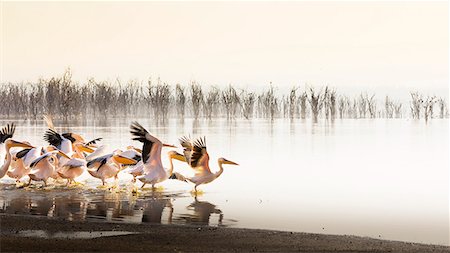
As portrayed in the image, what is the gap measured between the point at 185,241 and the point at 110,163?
4459 mm

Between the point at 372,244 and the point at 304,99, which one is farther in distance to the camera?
the point at 304,99

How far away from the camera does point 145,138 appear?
9.41 meters

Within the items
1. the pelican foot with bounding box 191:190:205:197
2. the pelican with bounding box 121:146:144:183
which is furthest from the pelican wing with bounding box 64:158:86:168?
the pelican foot with bounding box 191:190:205:197

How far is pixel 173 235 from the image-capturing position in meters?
6.21

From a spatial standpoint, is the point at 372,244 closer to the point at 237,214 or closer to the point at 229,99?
the point at 237,214

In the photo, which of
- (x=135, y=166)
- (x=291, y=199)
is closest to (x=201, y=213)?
(x=291, y=199)

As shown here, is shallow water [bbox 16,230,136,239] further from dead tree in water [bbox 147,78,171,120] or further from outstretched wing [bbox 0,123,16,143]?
dead tree in water [bbox 147,78,171,120]

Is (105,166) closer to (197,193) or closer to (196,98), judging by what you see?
(197,193)

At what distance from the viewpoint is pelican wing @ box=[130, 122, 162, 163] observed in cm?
929

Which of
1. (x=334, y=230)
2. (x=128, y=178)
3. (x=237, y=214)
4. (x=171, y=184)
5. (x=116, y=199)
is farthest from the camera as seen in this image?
(x=128, y=178)

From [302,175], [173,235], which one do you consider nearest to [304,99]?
[302,175]

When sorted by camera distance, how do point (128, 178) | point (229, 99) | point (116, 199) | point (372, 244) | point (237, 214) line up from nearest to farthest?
point (372, 244), point (237, 214), point (116, 199), point (128, 178), point (229, 99)

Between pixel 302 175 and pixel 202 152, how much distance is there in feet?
10.3

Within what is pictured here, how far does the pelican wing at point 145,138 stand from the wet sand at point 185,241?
2656 mm
